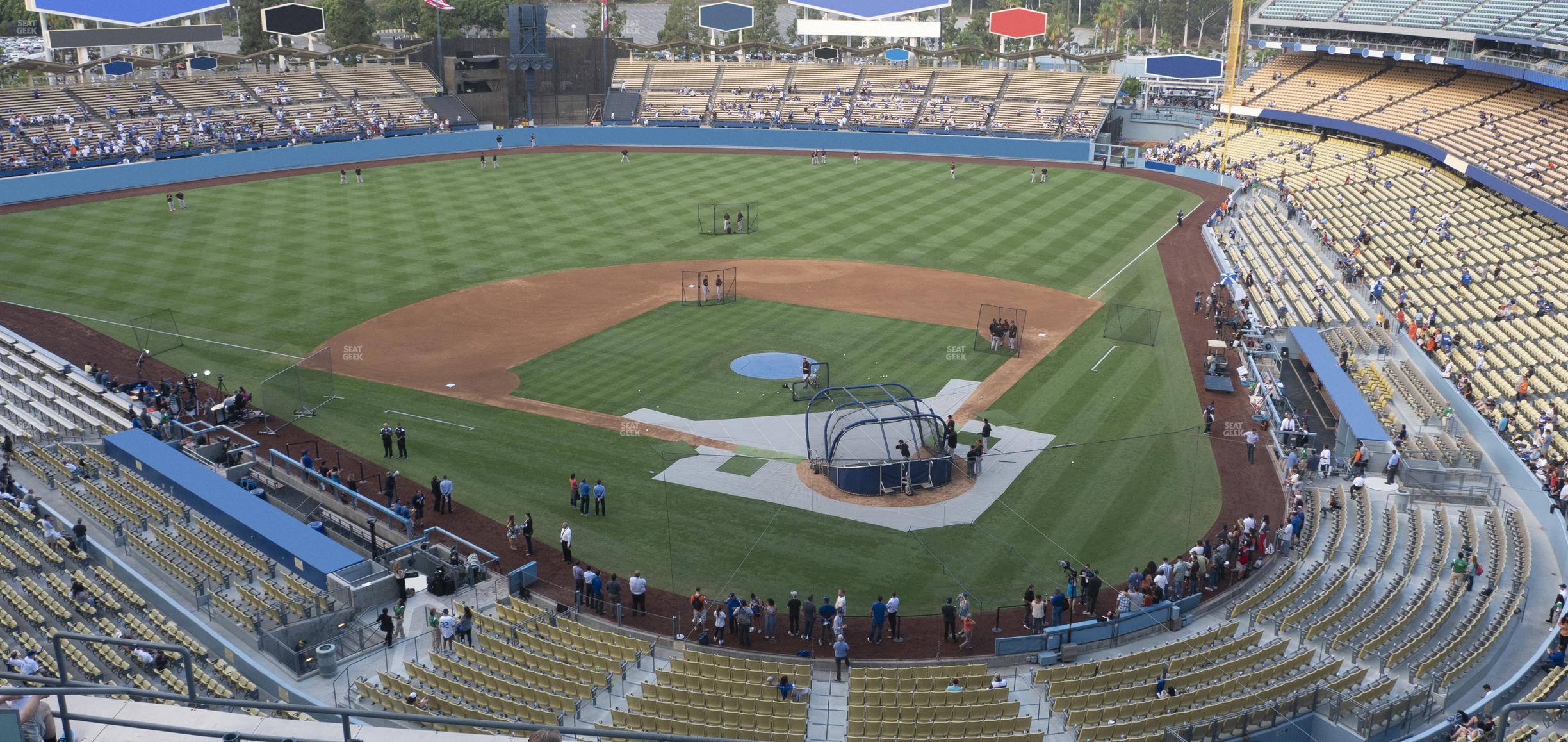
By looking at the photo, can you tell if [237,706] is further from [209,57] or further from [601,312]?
[209,57]

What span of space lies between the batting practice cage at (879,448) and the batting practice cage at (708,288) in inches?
583

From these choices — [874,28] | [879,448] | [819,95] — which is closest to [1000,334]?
[879,448]

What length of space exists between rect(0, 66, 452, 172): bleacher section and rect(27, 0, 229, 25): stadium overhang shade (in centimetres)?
428

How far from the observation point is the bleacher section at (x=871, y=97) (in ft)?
283

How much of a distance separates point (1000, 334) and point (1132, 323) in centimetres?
647

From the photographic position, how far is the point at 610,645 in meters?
22.6

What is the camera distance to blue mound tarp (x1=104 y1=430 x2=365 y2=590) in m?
24.6

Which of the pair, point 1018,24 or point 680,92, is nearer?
point 680,92

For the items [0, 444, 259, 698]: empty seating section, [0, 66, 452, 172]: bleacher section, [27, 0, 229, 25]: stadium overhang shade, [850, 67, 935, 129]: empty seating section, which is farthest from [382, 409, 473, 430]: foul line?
[850, 67, 935, 129]: empty seating section

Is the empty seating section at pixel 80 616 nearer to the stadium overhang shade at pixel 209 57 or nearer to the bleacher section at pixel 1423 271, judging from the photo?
the bleacher section at pixel 1423 271

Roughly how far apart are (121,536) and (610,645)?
458 inches

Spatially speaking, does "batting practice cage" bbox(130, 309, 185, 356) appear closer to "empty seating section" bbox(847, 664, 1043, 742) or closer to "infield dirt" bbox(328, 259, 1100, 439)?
"infield dirt" bbox(328, 259, 1100, 439)

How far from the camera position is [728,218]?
60844mm

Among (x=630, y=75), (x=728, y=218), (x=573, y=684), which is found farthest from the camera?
(x=630, y=75)
